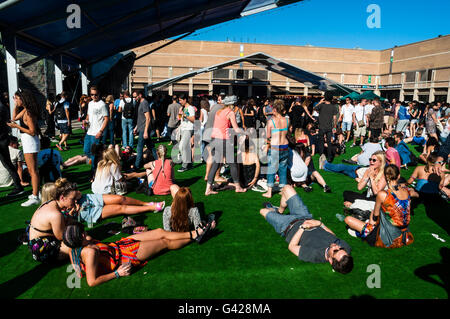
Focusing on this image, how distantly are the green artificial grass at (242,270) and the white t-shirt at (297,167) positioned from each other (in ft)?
5.14

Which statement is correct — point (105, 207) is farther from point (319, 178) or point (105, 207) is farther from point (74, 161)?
point (319, 178)

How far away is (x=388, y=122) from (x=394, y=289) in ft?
41.2

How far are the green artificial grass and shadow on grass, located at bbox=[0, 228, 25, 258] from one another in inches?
0.5

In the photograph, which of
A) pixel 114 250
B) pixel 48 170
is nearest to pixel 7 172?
pixel 48 170

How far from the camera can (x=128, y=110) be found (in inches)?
401

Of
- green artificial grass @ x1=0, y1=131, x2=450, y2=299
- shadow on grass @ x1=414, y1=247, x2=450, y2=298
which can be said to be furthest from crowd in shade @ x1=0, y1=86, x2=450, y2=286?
shadow on grass @ x1=414, y1=247, x2=450, y2=298

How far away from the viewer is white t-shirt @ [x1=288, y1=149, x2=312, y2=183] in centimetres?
651

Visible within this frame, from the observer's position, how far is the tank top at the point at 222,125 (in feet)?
19.8

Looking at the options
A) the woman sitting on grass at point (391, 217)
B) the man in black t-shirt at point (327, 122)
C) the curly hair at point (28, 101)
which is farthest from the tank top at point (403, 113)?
the curly hair at point (28, 101)

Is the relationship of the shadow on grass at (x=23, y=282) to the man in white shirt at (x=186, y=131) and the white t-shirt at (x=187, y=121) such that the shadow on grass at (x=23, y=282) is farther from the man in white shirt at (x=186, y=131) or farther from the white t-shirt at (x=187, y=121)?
the white t-shirt at (x=187, y=121)

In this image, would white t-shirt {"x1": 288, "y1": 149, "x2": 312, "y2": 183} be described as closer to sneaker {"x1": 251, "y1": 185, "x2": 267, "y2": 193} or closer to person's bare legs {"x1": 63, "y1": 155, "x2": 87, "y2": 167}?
sneaker {"x1": 251, "y1": 185, "x2": 267, "y2": 193}

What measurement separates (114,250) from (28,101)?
316 cm

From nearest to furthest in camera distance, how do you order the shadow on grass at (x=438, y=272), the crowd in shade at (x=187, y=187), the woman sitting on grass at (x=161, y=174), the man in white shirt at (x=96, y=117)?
the shadow on grass at (x=438, y=272)
the crowd in shade at (x=187, y=187)
the woman sitting on grass at (x=161, y=174)
the man in white shirt at (x=96, y=117)

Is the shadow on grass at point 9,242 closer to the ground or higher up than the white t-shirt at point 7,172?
closer to the ground
